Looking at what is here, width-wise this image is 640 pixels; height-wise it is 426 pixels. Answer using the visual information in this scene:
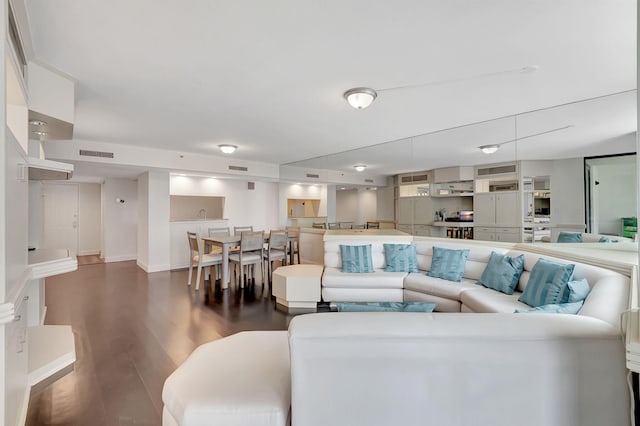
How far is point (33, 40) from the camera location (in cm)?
212

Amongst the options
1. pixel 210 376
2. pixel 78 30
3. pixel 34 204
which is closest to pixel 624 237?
pixel 210 376

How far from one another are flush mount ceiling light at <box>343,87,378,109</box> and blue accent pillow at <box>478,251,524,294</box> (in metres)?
2.32

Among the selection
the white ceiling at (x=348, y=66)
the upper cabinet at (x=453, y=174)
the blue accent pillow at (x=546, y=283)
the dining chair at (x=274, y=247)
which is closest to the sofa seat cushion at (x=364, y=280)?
the blue accent pillow at (x=546, y=283)

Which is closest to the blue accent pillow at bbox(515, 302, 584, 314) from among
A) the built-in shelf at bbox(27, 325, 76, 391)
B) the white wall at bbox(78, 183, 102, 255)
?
the built-in shelf at bbox(27, 325, 76, 391)

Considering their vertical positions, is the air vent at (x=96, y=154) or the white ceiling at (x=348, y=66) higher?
the white ceiling at (x=348, y=66)

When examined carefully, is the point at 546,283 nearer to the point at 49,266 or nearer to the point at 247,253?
the point at 49,266

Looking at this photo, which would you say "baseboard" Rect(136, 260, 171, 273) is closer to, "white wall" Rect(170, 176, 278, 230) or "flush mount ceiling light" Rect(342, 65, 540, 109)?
"white wall" Rect(170, 176, 278, 230)

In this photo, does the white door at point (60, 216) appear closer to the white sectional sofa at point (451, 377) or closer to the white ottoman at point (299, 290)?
the white ottoman at point (299, 290)

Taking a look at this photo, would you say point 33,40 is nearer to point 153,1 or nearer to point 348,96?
point 153,1

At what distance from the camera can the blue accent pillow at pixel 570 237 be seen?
13.9 feet

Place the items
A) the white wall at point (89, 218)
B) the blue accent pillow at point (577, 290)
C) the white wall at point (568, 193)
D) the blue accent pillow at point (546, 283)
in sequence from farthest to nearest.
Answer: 1. the white wall at point (89, 218)
2. the white wall at point (568, 193)
3. the blue accent pillow at point (546, 283)
4. the blue accent pillow at point (577, 290)

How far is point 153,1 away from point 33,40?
1090 millimetres

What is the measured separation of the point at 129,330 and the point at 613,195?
595 cm

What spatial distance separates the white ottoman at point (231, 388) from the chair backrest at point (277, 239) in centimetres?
406
